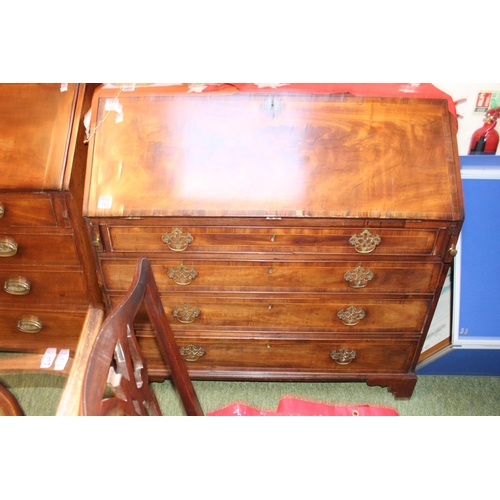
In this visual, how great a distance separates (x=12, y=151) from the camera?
6.04 feet

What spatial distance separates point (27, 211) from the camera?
1.88 m

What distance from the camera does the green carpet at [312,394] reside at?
2283 mm

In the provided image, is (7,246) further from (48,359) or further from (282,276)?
(282,276)

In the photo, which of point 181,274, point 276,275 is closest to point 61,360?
point 181,274

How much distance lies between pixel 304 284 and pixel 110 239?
75 centimetres

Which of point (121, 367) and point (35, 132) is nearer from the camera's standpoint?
point (121, 367)

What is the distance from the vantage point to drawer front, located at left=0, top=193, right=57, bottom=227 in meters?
1.84

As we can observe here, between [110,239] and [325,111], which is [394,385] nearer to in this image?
[325,111]

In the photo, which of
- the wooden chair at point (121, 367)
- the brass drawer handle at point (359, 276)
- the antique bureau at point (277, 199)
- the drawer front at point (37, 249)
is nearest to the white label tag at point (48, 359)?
the wooden chair at point (121, 367)

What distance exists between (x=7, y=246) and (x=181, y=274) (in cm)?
71

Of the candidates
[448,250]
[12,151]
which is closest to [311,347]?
[448,250]

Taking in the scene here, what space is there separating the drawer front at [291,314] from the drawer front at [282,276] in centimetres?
6

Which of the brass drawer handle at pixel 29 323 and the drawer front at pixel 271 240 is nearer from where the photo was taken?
the drawer front at pixel 271 240

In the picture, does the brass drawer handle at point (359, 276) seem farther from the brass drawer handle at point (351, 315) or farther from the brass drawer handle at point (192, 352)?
the brass drawer handle at point (192, 352)
